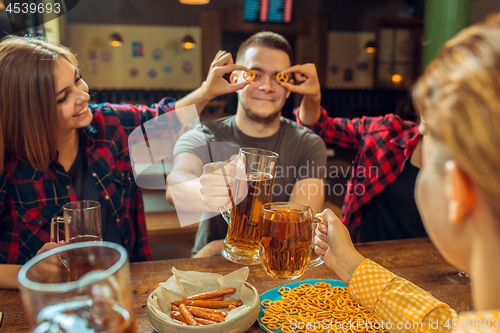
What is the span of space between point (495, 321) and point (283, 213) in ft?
1.69

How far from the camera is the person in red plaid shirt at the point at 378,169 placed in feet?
6.02

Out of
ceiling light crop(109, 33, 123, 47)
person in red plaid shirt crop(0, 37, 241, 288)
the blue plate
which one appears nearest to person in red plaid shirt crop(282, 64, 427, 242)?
person in red plaid shirt crop(0, 37, 241, 288)

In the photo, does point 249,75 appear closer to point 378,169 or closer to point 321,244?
point 378,169

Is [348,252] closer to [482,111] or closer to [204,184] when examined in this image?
[204,184]

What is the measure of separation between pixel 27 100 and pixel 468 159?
146 centimetres

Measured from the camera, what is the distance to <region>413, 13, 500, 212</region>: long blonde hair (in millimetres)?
382

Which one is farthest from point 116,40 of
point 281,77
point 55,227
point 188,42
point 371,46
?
point 55,227

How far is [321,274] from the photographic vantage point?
1.15 metres

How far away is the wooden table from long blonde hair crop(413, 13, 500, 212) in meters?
0.63

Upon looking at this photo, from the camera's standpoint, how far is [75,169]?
1606 millimetres

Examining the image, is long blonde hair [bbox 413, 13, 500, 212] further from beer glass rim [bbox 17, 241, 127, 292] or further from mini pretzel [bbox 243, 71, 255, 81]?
mini pretzel [bbox 243, 71, 255, 81]

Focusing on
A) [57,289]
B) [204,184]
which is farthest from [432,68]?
[204,184]

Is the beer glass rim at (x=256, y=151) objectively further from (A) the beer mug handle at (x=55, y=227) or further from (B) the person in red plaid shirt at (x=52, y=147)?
(B) the person in red plaid shirt at (x=52, y=147)

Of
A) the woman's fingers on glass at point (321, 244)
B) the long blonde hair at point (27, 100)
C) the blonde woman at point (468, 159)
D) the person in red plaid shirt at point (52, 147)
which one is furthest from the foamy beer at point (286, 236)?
the long blonde hair at point (27, 100)
